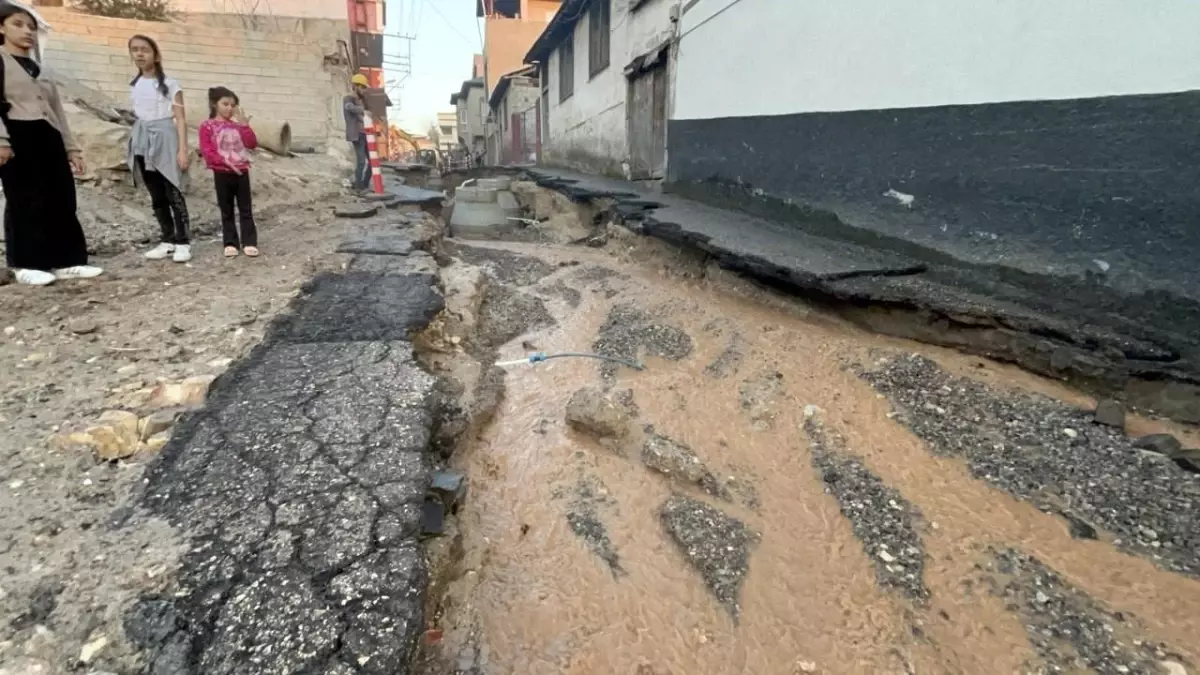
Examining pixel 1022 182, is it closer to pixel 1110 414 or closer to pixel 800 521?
pixel 1110 414

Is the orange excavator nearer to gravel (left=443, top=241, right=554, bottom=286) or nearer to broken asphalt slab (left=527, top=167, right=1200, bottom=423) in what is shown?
gravel (left=443, top=241, right=554, bottom=286)

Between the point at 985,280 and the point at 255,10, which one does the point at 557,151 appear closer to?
the point at 255,10

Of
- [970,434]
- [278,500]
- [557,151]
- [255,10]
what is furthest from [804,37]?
[557,151]

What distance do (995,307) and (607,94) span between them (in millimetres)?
8060

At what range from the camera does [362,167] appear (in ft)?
25.1

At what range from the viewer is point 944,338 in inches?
116

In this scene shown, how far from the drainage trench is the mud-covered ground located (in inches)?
26.2

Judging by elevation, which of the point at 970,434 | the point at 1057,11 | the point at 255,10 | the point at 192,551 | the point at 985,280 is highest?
the point at 255,10

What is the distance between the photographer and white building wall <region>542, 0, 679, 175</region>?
770 centimetres

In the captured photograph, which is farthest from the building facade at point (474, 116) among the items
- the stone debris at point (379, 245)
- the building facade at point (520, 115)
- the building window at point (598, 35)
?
the stone debris at point (379, 245)

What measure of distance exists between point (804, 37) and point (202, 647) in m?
5.23

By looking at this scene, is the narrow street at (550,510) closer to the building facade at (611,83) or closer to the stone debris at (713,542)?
the stone debris at (713,542)

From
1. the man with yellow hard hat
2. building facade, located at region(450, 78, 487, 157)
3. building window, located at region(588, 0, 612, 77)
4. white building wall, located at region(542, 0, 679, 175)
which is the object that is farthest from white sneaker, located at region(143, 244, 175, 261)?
building facade, located at region(450, 78, 487, 157)

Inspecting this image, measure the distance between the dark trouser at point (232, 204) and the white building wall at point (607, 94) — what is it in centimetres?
538
